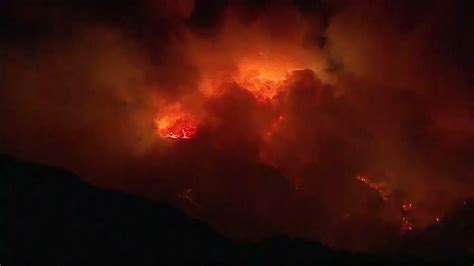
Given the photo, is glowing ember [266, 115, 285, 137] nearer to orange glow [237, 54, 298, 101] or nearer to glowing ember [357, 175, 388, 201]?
orange glow [237, 54, 298, 101]

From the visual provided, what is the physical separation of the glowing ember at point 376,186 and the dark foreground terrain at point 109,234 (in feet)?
4.94

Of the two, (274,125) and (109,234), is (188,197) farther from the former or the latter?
(274,125)

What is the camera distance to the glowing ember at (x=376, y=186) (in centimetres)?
2080

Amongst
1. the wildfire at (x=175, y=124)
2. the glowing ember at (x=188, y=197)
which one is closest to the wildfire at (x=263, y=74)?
the wildfire at (x=175, y=124)

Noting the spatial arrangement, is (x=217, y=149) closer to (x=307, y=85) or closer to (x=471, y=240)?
(x=307, y=85)

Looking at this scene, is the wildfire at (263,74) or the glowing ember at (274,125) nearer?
the glowing ember at (274,125)

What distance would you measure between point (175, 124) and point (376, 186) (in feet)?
19.5

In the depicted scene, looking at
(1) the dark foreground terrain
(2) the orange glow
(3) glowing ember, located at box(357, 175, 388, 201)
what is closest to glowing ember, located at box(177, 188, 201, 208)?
(1) the dark foreground terrain

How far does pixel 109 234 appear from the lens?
65.4 feet

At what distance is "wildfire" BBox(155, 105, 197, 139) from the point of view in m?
21.3

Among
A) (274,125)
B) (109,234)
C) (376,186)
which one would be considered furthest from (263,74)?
(109,234)

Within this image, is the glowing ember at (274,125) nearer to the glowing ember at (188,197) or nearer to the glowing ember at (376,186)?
the glowing ember at (376,186)

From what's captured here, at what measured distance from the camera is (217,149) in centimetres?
2127

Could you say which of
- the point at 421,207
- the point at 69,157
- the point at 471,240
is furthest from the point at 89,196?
the point at 471,240
